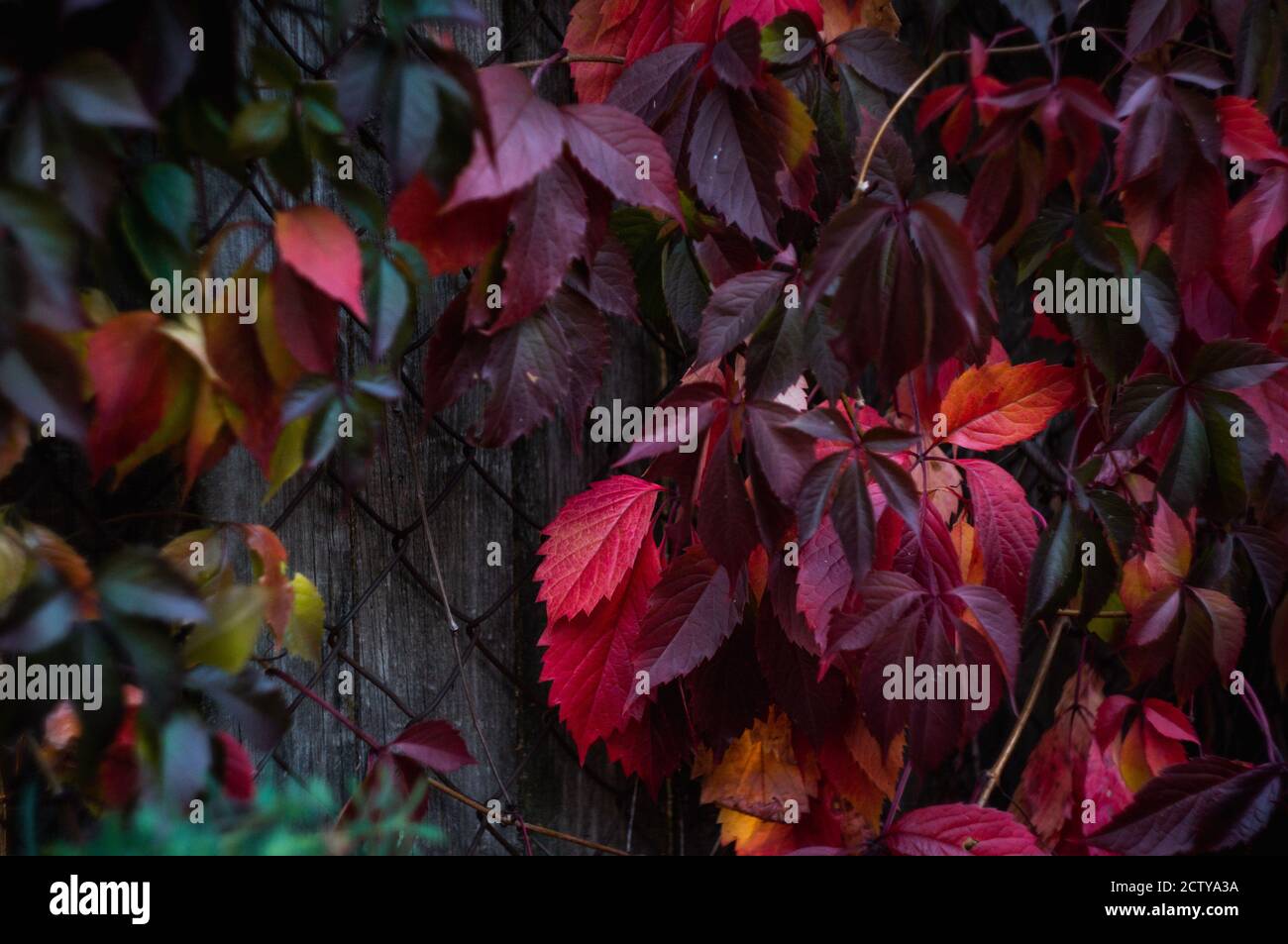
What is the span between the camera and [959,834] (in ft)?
3.26

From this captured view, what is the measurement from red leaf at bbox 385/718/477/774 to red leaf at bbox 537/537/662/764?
15 cm

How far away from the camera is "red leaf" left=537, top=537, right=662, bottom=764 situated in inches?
41.2

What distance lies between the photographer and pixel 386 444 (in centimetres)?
108

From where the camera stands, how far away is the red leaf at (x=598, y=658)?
105cm

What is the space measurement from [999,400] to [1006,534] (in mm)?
137

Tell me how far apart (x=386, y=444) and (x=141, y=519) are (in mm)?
241

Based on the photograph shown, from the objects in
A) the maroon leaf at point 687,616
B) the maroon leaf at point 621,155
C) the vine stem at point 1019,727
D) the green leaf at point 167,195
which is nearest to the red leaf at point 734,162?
the maroon leaf at point 621,155

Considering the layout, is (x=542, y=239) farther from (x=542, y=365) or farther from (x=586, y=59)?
(x=586, y=59)

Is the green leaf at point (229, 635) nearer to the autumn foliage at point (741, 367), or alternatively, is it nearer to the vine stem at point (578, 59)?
the autumn foliage at point (741, 367)

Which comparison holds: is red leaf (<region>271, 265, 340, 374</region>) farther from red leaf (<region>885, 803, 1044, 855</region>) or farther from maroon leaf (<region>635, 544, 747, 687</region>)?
red leaf (<region>885, 803, 1044, 855</region>)

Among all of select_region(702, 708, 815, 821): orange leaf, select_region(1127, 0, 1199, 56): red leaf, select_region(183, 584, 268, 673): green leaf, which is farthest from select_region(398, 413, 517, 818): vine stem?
select_region(1127, 0, 1199, 56): red leaf

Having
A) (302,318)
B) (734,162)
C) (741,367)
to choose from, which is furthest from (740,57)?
(302,318)
